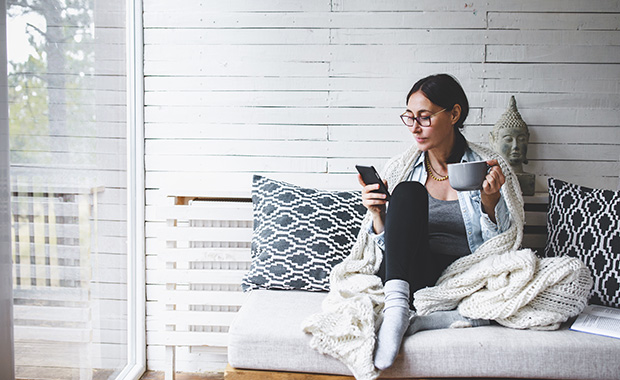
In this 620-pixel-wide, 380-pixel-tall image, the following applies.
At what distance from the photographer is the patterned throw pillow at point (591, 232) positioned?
1806 mm

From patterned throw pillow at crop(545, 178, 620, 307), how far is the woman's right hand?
0.64m

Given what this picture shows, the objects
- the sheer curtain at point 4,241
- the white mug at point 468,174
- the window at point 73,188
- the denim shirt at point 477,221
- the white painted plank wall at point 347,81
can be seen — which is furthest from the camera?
the white painted plank wall at point 347,81

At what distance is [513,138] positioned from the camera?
219 centimetres

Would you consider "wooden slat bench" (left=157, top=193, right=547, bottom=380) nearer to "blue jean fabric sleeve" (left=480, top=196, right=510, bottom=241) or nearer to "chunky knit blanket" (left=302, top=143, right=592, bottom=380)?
"blue jean fabric sleeve" (left=480, top=196, right=510, bottom=241)

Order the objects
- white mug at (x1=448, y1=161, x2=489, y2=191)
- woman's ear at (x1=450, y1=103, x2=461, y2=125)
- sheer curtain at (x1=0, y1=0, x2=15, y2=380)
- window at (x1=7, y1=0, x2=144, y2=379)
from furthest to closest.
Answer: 1. woman's ear at (x1=450, y1=103, x2=461, y2=125)
2. white mug at (x1=448, y1=161, x2=489, y2=191)
3. window at (x1=7, y1=0, x2=144, y2=379)
4. sheer curtain at (x1=0, y1=0, x2=15, y2=380)

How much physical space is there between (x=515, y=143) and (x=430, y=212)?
1.75 feet

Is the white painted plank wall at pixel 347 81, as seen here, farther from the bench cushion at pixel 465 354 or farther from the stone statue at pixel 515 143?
the bench cushion at pixel 465 354

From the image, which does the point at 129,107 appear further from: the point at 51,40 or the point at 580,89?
the point at 580,89

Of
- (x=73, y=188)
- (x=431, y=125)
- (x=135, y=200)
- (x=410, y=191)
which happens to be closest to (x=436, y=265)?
(x=410, y=191)

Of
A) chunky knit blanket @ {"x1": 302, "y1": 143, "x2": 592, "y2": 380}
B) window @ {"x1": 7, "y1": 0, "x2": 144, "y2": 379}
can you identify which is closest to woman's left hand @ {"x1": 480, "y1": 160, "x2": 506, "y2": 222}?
chunky knit blanket @ {"x1": 302, "y1": 143, "x2": 592, "y2": 380}

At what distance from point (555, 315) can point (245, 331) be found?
88 centimetres

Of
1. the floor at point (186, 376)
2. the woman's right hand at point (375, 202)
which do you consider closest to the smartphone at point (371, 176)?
the woman's right hand at point (375, 202)

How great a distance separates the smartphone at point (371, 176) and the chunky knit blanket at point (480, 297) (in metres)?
0.30

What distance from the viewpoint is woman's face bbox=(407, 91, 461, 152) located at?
188 cm
